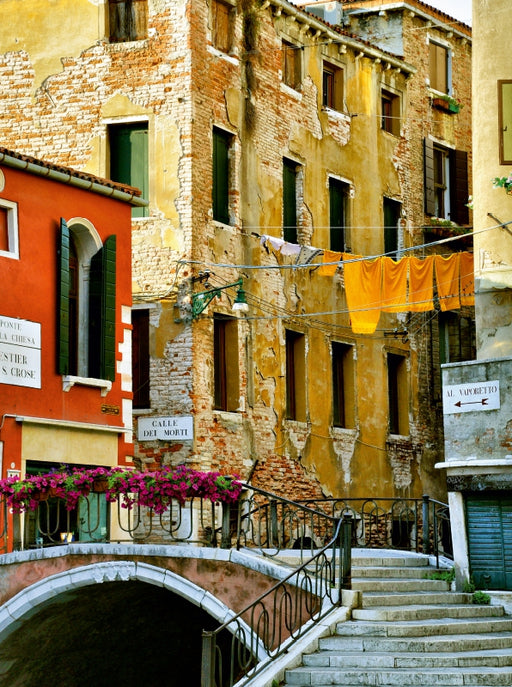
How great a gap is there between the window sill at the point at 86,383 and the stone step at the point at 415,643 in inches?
255

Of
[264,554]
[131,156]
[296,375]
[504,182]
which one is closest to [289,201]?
[296,375]

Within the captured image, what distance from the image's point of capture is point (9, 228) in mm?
20500

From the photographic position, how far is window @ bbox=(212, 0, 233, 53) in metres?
25.9

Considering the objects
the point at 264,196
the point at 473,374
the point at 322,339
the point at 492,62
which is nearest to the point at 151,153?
the point at 264,196

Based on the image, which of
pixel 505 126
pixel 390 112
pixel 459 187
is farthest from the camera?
pixel 459 187

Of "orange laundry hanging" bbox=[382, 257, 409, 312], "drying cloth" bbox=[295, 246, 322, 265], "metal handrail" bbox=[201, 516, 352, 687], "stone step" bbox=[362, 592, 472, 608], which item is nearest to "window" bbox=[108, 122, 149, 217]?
"drying cloth" bbox=[295, 246, 322, 265]

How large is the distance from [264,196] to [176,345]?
3.52 metres

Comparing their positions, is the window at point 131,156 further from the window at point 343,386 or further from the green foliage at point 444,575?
the green foliage at point 444,575

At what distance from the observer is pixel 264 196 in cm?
2636

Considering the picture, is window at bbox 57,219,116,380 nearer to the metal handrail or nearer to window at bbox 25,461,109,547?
window at bbox 25,461,109,547

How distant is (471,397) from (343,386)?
9.34m

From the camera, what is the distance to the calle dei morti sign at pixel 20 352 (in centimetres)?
1995

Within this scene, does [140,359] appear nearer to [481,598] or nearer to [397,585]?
[397,585]

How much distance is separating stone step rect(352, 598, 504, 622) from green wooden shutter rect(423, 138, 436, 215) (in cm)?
1461
